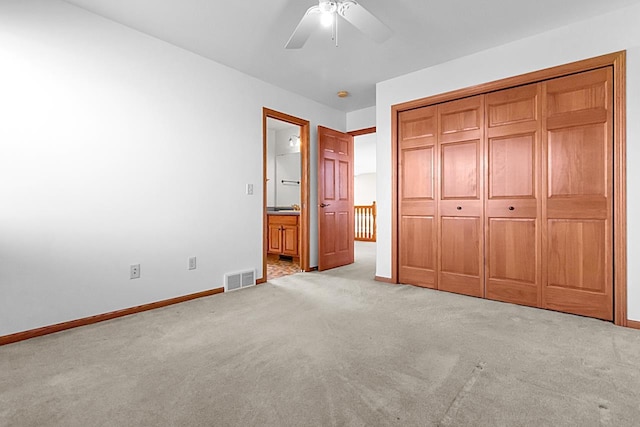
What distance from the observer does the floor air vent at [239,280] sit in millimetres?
3437

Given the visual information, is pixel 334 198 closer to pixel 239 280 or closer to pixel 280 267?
pixel 280 267

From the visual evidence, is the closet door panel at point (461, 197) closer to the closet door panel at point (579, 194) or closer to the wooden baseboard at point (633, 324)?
the closet door panel at point (579, 194)

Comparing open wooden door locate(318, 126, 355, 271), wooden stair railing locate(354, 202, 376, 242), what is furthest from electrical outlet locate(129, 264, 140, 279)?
wooden stair railing locate(354, 202, 376, 242)

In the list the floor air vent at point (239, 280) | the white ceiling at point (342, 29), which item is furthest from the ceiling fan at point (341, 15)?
the floor air vent at point (239, 280)

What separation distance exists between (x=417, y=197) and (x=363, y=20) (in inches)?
79.1

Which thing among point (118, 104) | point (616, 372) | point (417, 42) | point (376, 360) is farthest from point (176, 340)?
point (417, 42)

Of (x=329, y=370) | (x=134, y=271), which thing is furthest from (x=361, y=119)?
(x=329, y=370)

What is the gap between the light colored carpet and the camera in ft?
4.51

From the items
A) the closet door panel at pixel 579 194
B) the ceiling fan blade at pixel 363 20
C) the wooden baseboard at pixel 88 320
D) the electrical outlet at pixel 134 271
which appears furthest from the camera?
the electrical outlet at pixel 134 271

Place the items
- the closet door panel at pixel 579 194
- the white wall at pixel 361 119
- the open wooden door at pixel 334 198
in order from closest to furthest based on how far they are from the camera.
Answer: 1. the closet door panel at pixel 579 194
2. the open wooden door at pixel 334 198
3. the white wall at pixel 361 119

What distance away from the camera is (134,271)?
2.73m

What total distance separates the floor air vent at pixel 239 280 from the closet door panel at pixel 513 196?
249 cm

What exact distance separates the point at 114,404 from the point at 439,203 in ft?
10.2

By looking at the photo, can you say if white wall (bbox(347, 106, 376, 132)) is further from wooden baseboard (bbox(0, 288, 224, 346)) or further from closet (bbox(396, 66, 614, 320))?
wooden baseboard (bbox(0, 288, 224, 346))
